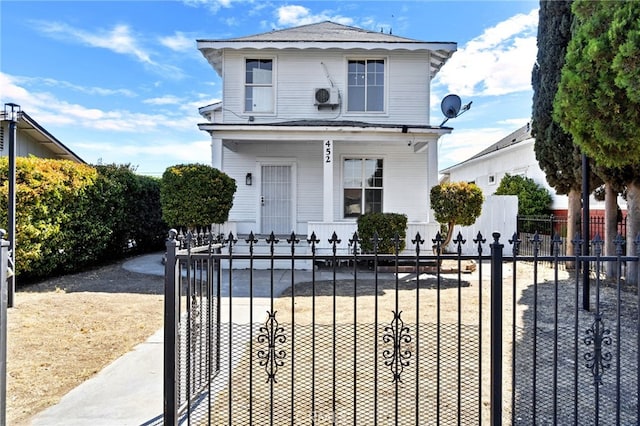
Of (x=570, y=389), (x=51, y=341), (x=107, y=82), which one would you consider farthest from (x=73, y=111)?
(x=570, y=389)

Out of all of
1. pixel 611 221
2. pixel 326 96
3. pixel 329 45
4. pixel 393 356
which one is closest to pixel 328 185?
pixel 326 96

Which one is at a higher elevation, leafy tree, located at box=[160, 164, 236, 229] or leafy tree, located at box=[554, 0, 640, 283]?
leafy tree, located at box=[554, 0, 640, 283]

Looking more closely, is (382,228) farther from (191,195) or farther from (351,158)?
(191,195)

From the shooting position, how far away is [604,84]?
187 inches

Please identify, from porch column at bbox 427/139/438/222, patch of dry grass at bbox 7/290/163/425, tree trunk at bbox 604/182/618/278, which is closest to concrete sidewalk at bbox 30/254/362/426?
patch of dry grass at bbox 7/290/163/425

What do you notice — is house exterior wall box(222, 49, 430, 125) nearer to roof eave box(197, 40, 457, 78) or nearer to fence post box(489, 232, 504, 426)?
roof eave box(197, 40, 457, 78)

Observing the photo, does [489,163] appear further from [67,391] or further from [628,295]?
[67,391]

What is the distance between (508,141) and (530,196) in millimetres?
5692

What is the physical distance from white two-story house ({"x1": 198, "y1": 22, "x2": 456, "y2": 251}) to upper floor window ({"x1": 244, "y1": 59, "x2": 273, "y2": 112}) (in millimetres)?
34

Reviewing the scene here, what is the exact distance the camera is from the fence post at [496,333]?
8.82 feet

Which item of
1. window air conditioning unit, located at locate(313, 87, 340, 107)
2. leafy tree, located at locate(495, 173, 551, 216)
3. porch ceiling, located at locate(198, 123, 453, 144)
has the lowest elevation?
leafy tree, located at locate(495, 173, 551, 216)

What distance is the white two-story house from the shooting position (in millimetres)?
12758

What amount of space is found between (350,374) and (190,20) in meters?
13.3

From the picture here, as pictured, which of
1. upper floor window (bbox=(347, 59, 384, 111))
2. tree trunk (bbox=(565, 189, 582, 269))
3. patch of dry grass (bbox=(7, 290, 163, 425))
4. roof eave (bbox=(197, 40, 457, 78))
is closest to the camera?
patch of dry grass (bbox=(7, 290, 163, 425))
